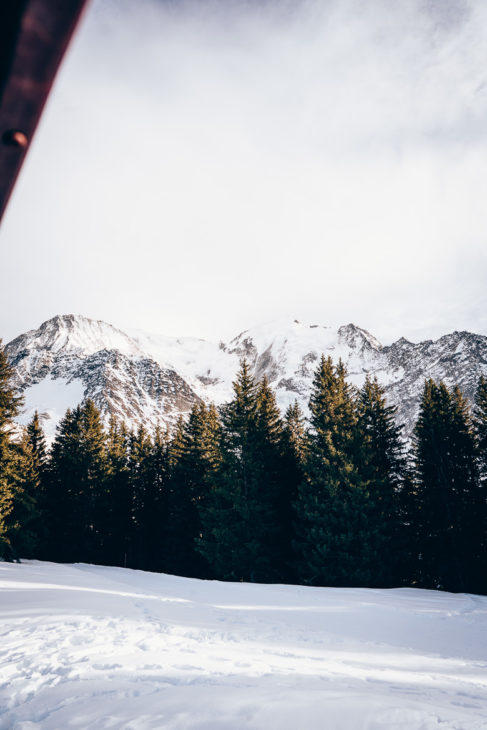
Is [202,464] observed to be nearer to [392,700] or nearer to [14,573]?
[14,573]

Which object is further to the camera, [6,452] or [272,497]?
[272,497]

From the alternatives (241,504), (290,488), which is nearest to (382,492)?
(290,488)

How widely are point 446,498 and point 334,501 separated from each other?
6.38 meters

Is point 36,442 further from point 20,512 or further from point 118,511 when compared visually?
point 20,512

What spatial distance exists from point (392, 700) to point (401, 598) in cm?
1023

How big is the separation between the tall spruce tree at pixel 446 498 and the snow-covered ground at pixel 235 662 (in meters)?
9.00

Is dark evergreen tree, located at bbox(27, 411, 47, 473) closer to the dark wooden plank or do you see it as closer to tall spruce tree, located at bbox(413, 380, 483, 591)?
tall spruce tree, located at bbox(413, 380, 483, 591)

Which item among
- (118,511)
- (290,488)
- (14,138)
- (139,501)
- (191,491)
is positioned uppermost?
(290,488)

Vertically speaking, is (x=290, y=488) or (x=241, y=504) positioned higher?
(x=290, y=488)

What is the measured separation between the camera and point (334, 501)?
61.3 ft

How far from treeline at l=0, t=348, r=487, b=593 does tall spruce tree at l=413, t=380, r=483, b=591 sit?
5 centimetres

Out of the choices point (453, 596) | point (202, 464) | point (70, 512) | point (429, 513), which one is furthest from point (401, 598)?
point (70, 512)

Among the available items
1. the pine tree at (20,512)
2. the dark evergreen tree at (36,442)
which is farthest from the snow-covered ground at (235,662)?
the dark evergreen tree at (36,442)

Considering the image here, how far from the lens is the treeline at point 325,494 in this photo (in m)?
18.5
